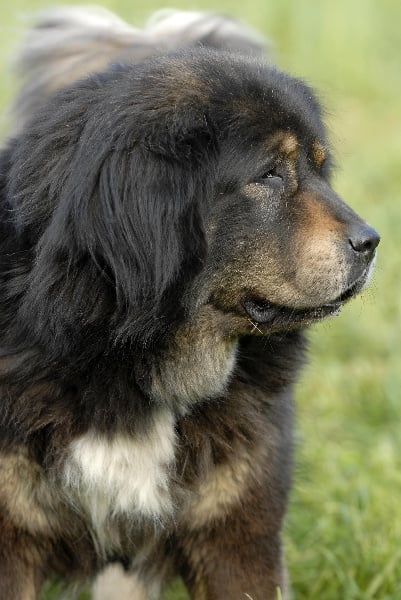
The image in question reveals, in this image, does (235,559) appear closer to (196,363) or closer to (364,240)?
(196,363)

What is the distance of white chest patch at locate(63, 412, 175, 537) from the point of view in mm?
3105

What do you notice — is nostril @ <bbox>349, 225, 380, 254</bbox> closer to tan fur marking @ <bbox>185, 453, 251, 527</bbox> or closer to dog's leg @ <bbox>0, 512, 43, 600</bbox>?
tan fur marking @ <bbox>185, 453, 251, 527</bbox>

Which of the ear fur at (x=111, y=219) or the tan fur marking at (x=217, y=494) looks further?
the tan fur marking at (x=217, y=494)

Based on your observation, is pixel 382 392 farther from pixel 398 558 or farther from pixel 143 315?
pixel 143 315

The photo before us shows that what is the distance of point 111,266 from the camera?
9.75ft

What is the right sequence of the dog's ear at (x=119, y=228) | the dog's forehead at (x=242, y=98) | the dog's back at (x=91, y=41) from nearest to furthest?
the dog's ear at (x=119, y=228) < the dog's forehead at (x=242, y=98) < the dog's back at (x=91, y=41)

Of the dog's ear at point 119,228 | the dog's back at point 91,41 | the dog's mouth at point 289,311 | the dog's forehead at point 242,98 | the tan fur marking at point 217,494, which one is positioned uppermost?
the dog's forehead at point 242,98

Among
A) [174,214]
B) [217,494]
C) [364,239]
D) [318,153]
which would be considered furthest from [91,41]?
[217,494]

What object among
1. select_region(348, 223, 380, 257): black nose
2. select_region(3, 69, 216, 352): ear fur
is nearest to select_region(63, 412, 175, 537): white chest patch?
select_region(3, 69, 216, 352): ear fur

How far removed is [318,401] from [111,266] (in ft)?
8.96

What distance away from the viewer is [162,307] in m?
3.02

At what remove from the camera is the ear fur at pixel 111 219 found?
293cm

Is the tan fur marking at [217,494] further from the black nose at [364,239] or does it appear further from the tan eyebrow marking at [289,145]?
the tan eyebrow marking at [289,145]

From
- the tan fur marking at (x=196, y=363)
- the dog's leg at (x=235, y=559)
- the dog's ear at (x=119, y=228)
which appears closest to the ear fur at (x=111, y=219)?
the dog's ear at (x=119, y=228)
